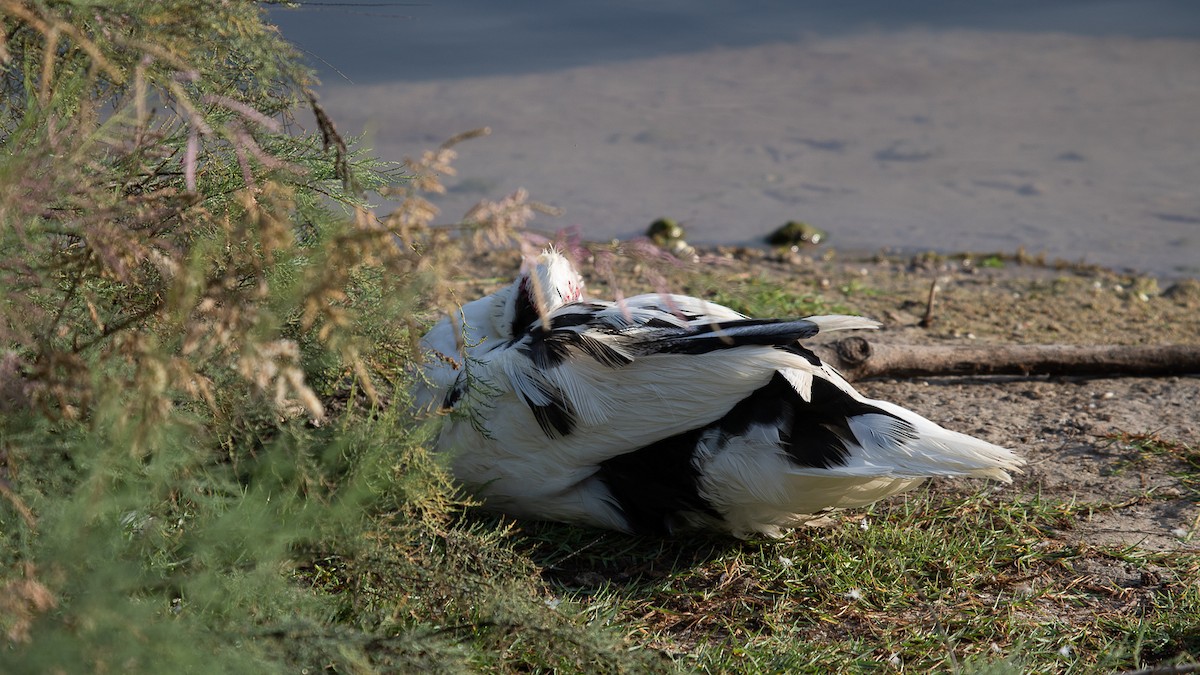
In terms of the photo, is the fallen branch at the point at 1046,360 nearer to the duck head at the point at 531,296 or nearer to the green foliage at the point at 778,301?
the green foliage at the point at 778,301

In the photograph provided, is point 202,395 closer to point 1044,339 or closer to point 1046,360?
point 1046,360

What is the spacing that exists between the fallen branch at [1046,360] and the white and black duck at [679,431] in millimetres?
1294

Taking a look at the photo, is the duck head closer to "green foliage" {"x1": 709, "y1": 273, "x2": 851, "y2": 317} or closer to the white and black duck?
the white and black duck

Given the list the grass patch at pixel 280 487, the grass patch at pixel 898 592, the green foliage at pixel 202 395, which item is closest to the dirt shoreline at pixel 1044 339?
the grass patch at pixel 898 592

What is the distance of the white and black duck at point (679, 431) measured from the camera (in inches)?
A: 111

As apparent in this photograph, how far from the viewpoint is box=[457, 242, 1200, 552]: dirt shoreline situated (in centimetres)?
338

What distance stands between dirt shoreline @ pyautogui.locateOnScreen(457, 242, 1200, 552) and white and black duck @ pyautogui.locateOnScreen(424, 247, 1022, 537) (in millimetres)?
224

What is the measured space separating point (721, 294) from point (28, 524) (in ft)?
12.1

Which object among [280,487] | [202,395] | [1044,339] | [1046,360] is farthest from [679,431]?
[1044,339]

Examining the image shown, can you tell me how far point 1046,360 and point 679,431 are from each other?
7.01 ft

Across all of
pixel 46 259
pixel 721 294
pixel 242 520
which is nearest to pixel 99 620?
pixel 242 520

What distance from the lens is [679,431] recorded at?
300cm

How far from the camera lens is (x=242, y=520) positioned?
1995 millimetres

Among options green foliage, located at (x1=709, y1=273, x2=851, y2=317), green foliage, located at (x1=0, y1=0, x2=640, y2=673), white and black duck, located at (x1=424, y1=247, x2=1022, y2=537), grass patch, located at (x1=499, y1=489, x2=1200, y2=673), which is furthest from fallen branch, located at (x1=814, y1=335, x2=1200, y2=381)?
green foliage, located at (x1=0, y1=0, x2=640, y2=673)
